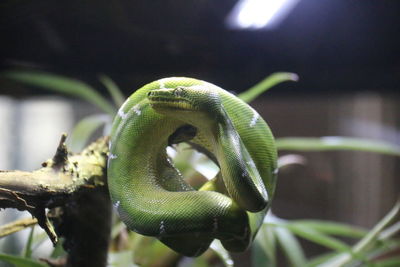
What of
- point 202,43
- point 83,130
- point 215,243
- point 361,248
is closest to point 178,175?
point 215,243

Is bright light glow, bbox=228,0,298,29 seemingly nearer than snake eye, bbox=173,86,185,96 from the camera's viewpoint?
No

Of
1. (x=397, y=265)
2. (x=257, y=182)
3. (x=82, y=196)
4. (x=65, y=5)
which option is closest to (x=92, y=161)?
(x=82, y=196)

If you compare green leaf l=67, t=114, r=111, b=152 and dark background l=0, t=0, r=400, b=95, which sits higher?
dark background l=0, t=0, r=400, b=95

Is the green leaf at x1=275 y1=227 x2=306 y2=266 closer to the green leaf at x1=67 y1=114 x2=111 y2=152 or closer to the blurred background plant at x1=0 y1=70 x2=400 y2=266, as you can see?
the blurred background plant at x1=0 y1=70 x2=400 y2=266

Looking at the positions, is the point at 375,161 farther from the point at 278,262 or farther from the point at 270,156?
the point at 270,156

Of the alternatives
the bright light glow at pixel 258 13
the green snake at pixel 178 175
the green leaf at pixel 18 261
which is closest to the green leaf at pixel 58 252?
the green leaf at pixel 18 261

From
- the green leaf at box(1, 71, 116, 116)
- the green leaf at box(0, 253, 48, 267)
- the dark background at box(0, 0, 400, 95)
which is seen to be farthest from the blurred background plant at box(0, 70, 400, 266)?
the green leaf at box(0, 253, 48, 267)
